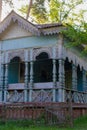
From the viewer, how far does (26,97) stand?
60.3 feet

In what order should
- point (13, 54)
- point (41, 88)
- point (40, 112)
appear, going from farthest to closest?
point (13, 54) → point (41, 88) → point (40, 112)

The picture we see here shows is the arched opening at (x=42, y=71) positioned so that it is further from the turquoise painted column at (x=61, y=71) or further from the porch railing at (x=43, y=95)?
the turquoise painted column at (x=61, y=71)

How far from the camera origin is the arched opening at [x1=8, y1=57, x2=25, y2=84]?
21.0 meters

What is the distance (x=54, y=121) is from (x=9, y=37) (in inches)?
308

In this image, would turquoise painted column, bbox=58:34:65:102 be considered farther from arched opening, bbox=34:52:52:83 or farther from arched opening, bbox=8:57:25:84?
arched opening, bbox=34:52:52:83

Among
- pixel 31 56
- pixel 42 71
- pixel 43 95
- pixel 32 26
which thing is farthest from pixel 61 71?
pixel 42 71

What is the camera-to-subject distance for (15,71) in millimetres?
21578

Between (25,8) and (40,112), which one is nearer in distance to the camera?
(40,112)

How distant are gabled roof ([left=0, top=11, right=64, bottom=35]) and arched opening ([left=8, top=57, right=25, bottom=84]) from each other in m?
2.79

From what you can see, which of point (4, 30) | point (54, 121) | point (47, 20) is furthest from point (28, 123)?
point (47, 20)

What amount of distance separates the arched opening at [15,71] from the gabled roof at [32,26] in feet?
9.17

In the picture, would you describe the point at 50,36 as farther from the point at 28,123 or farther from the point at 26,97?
the point at 28,123

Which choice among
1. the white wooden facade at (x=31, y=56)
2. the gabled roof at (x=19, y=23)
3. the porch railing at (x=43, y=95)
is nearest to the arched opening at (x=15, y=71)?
the white wooden facade at (x=31, y=56)

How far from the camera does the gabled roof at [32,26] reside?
17.5 metres
